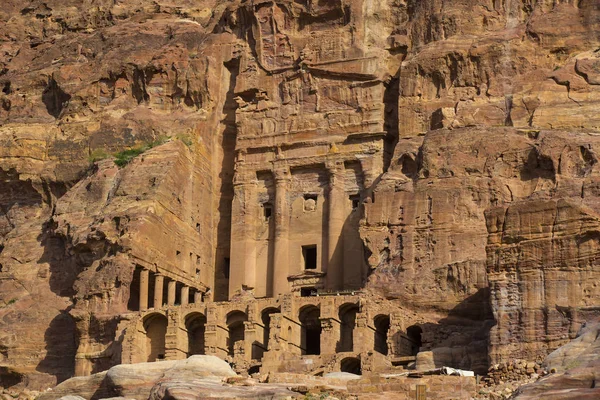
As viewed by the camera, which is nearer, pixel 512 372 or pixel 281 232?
pixel 512 372

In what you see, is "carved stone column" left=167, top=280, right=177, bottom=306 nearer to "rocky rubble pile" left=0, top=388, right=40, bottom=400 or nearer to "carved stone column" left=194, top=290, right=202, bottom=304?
"carved stone column" left=194, top=290, right=202, bottom=304

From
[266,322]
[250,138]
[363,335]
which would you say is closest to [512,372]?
[363,335]

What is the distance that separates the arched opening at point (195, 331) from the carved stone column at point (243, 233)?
7.20 meters

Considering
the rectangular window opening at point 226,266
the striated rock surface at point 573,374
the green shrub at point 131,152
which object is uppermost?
the green shrub at point 131,152

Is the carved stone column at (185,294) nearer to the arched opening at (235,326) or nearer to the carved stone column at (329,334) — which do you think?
the arched opening at (235,326)

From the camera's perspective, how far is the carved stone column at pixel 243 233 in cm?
9531

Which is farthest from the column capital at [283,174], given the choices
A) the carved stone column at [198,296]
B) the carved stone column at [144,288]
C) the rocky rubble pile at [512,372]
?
the rocky rubble pile at [512,372]

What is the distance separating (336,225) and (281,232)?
3214 millimetres

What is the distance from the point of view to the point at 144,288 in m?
89.5

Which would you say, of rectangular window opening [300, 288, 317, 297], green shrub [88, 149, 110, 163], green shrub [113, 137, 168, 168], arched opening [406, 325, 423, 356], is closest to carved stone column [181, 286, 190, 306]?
rectangular window opening [300, 288, 317, 297]

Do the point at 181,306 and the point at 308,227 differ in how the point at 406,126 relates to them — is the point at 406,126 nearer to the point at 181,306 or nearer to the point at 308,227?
the point at 308,227

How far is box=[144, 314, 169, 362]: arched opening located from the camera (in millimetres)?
86250

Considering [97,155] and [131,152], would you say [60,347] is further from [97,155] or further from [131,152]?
[97,155]

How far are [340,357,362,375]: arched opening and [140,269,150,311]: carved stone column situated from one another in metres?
13.0
